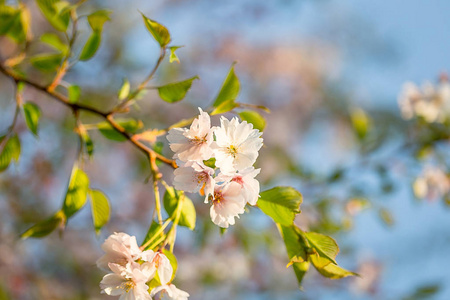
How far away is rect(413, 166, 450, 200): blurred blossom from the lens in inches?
47.9

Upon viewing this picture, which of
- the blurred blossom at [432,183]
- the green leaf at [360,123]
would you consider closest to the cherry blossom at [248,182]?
the green leaf at [360,123]

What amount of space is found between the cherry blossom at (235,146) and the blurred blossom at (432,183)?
91 centimetres

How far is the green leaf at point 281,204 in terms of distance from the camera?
45 cm

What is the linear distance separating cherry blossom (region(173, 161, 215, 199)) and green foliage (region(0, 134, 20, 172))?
35 cm

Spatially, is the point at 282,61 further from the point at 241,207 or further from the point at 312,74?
the point at 241,207

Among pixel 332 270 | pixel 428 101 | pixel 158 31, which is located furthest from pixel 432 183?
pixel 158 31

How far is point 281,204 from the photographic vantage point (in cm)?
46

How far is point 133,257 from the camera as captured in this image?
1.45 feet

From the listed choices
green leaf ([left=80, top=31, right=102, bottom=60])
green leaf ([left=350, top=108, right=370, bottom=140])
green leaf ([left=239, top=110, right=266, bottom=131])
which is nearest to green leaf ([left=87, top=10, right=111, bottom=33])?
green leaf ([left=80, top=31, right=102, bottom=60])

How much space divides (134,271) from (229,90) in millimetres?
246

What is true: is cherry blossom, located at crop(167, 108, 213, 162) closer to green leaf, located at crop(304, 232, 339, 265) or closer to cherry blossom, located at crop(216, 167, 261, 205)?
cherry blossom, located at crop(216, 167, 261, 205)

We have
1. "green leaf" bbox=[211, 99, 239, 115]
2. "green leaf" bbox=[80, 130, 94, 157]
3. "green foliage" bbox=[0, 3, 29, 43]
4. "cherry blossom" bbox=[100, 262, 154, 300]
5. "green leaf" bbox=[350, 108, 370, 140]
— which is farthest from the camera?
"green leaf" bbox=[350, 108, 370, 140]

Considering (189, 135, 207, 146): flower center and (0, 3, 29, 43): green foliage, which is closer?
(189, 135, 207, 146): flower center

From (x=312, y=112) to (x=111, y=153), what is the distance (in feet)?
7.14
